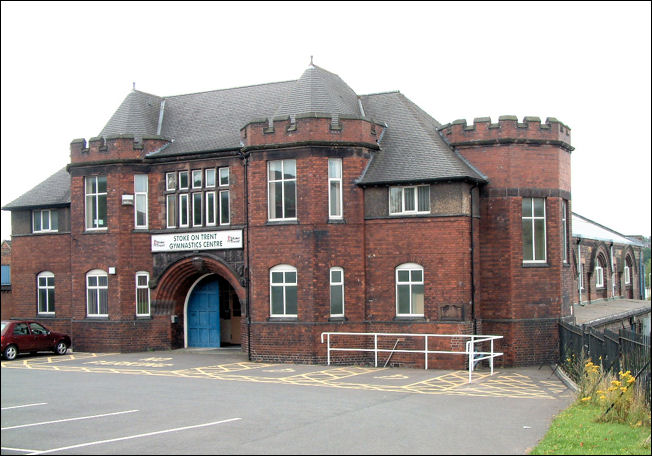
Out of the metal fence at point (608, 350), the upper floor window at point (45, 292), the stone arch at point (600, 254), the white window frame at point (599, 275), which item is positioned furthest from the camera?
the white window frame at point (599, 275)

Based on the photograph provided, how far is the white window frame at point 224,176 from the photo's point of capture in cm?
2417

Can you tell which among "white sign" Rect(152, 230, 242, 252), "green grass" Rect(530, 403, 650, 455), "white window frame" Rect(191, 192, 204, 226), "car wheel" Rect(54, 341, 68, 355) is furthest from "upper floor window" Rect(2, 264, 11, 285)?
"green grass" Rect(530, 403, 650, 455)

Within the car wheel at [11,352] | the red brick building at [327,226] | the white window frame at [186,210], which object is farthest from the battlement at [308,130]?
the car wheel at [11,352]

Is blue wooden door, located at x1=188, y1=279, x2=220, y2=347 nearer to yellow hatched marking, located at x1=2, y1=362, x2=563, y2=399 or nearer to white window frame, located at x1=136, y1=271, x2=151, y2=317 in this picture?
white window frame, located at x1=136, y1=271, x2=151, y2=317

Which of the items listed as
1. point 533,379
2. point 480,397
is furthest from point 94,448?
point 533,379

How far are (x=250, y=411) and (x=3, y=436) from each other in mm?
4122

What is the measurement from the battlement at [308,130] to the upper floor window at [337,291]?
388 centimetres

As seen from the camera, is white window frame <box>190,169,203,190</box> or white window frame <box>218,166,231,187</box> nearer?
white window frame <box>218,166,231,187</box>

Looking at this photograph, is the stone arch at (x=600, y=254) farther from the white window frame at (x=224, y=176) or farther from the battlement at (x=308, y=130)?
the white window frame at (x=224, y=176)

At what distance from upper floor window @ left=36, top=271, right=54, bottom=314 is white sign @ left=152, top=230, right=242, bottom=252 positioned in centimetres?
576

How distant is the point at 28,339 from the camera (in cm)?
2402

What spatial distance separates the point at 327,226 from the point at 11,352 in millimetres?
10607

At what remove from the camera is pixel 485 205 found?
2291 centimetres

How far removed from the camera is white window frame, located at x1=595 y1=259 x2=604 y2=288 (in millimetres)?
42125
